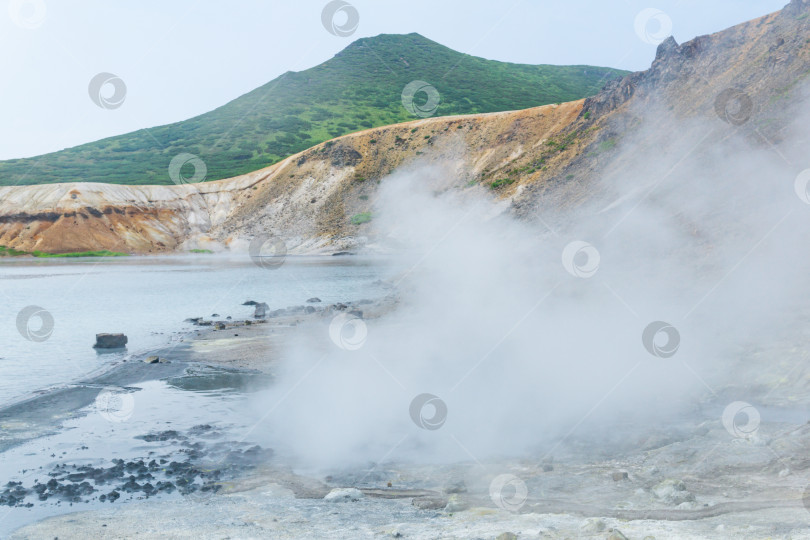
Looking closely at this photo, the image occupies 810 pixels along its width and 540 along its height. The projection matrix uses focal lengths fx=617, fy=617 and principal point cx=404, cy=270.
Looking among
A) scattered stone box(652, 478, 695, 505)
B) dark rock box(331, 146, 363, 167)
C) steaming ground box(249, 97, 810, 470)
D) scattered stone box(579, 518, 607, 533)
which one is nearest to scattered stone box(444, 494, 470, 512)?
scattered stone box(579, 518, 607, 533)

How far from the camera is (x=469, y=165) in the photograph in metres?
63.3

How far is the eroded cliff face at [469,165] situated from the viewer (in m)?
31.2

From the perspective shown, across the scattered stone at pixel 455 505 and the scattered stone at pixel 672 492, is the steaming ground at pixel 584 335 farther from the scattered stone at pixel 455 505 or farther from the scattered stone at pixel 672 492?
the scattered stone at pixel 672 492

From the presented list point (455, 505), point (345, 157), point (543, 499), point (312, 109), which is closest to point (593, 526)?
point (543, 499)

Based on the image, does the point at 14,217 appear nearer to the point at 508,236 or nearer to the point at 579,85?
the point at 508,236

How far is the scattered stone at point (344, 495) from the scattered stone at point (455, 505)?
95cm

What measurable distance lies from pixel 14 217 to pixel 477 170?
5474 cm

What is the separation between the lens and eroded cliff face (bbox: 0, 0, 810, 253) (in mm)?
31250

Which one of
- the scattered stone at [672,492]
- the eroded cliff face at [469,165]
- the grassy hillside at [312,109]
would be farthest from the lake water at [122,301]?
the grassy hillside at [312,109]

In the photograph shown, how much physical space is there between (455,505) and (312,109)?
112449 mm

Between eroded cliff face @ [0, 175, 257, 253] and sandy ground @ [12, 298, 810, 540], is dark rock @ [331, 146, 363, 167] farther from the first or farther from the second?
sandy ground @ [12, 298, 810, 540]

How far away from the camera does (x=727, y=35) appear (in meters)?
39.7

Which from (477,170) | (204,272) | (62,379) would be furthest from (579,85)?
(62,379)

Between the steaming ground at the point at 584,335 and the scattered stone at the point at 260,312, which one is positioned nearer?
A: the steaming ground at the point at 584,335
